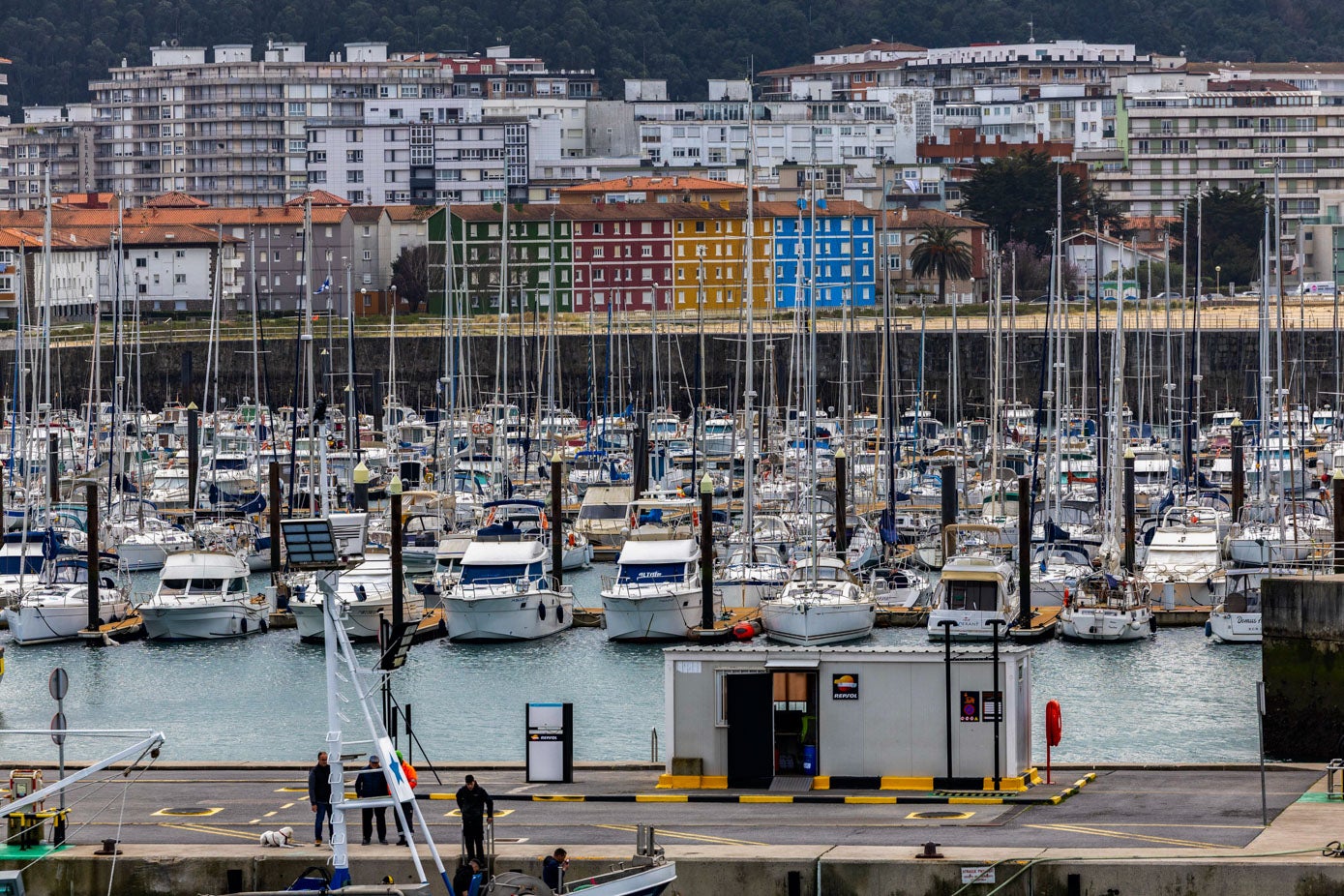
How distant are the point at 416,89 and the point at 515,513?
136612 mm

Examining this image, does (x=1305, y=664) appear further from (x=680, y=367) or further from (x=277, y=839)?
(x=680, y=367)

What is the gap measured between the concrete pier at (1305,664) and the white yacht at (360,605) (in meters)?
20.7

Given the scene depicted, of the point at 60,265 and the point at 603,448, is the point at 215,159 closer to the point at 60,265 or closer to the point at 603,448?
the point at 60,265

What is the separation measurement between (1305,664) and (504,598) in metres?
20.0

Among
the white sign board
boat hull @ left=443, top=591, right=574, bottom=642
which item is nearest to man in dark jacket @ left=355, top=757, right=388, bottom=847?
the white sign board

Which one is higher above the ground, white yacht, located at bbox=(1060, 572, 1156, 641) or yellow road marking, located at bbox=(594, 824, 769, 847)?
white yacht, located at bbox=(1060, 572, 1156, 641)

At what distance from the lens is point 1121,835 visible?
2305 centimetres

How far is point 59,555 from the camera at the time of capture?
168 feet

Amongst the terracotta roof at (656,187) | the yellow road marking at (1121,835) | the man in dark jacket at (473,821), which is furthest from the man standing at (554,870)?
the terracotta roof at (656,187)

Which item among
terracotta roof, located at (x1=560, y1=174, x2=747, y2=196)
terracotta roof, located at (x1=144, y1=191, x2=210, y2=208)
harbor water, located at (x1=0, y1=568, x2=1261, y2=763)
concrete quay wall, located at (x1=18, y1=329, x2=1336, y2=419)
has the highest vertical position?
terracotta roof, located at (x1=144, y1=191, x2=210, y2=208)

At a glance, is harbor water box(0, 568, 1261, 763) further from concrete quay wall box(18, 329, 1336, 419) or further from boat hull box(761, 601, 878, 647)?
concrete quay wall box(18, 329, 1336, 419)

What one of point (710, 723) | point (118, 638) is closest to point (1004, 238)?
point (118, 638)

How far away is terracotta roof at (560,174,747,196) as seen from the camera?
14612cm

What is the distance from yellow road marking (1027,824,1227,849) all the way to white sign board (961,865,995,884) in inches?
82.6
